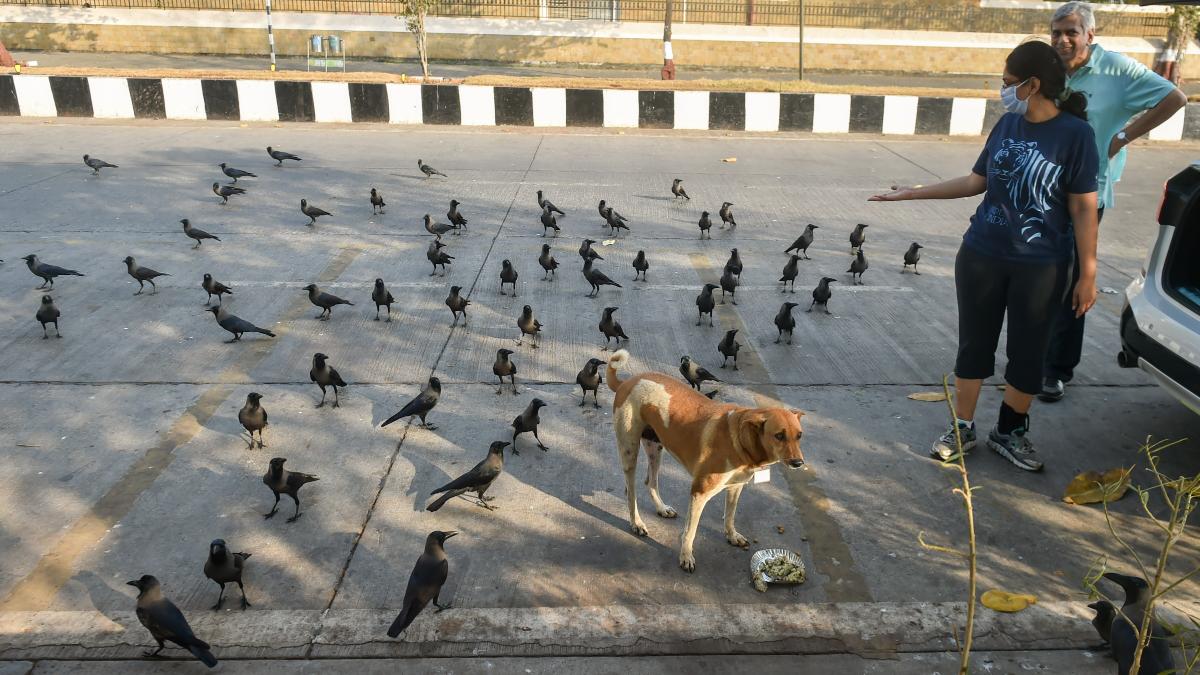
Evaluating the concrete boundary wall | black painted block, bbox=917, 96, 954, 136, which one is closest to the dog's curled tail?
black painted block, bbox=917, 96, 954, 136

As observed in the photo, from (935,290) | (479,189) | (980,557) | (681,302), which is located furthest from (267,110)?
(980,557)

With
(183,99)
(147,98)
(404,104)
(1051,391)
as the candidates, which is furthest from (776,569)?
(147,98)

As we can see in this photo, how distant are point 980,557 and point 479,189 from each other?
9.19m

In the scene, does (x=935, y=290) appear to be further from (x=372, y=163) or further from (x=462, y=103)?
(x=462, y=103)

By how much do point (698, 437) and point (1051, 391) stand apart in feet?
10.9

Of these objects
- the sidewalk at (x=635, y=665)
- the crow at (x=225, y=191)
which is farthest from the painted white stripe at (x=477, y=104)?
the sidewalk at (x=635, y=665)

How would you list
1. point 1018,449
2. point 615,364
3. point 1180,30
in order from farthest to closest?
point 1180,30
point 1018,449
point 615,364

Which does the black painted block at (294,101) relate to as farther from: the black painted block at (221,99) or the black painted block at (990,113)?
the black painted block at (990,113)

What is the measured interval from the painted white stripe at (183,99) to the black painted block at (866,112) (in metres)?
13.3

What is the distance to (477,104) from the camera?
17.7m

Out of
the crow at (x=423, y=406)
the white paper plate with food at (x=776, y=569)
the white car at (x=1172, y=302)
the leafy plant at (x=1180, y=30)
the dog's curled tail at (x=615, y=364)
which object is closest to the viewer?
the white paper plate with food at (x=776, y=569)

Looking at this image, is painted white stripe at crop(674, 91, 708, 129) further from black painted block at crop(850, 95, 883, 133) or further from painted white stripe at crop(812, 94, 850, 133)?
black painted block at crop(850, 95, 883, 133)

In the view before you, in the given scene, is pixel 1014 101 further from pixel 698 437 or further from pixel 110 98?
pixel 110 98

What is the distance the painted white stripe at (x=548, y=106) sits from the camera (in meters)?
17.8
